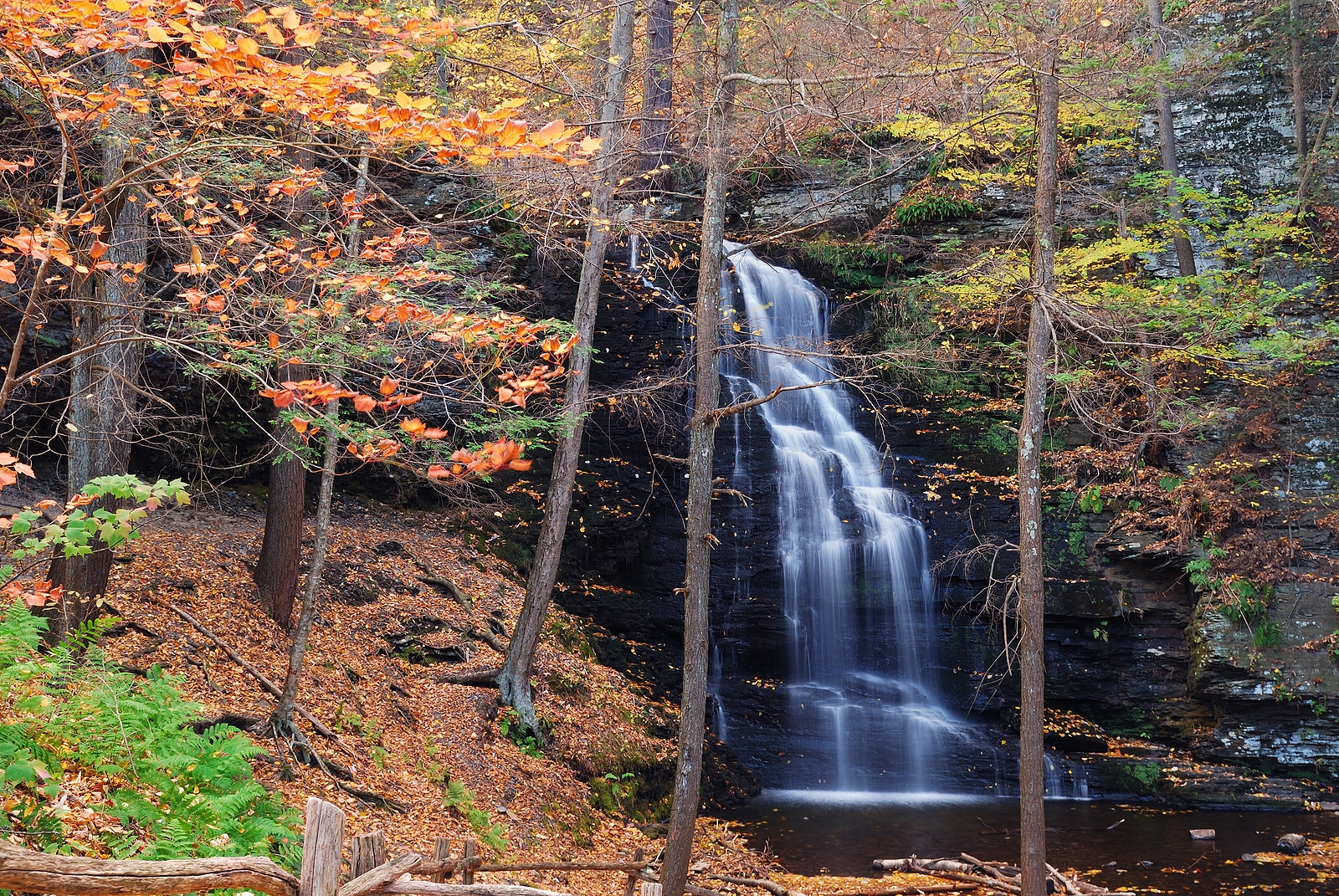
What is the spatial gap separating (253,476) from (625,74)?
26.4 feet

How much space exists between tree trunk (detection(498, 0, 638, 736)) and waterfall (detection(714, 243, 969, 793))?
319cm

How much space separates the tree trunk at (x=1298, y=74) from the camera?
56.1 feet

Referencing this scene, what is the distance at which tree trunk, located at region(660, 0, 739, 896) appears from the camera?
7.07 metres

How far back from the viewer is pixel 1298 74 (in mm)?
17172

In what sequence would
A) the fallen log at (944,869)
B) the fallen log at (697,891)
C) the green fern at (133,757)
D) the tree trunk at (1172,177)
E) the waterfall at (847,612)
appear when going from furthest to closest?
1. the tree trunk at (1172,177)
2. the waterfall at (847,612)
3. the fallen log at (944,869)
4. the fallen log at (697,891)
5. the green fern at (133,757)

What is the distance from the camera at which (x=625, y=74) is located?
10.2 metres

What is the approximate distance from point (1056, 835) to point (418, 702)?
315 inches

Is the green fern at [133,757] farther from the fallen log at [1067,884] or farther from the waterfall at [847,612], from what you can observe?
the waterfall at [847,612]

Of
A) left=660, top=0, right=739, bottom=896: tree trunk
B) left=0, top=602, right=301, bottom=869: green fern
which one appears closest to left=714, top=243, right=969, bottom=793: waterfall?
left=660, top=0, right=739, bottom=896: tree trunk

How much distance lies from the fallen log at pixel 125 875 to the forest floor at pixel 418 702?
295 centimetres

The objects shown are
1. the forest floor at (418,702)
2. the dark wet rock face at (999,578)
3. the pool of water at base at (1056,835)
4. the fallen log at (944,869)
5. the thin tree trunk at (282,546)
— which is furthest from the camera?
the dark wet rock face at (999,578)

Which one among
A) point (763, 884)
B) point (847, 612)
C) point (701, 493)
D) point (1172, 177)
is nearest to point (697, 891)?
point (763, 884)

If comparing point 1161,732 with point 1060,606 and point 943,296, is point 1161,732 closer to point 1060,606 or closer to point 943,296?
point 1060,606

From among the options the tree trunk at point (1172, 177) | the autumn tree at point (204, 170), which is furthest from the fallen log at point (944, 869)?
the tree trunk at point (1172, 177)
